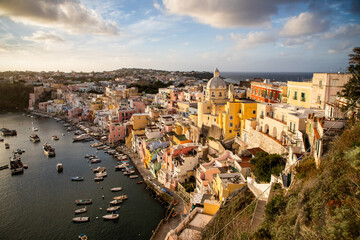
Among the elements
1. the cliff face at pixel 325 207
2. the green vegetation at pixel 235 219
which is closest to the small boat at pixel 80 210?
the green vegetation at pixel 235 219

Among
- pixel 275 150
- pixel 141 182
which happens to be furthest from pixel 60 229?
pixel 275 150

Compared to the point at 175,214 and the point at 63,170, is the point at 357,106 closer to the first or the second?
the point at 175,214

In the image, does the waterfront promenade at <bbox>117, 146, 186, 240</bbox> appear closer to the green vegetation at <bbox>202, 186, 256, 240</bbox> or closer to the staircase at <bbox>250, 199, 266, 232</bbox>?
the green vegetation at <bbox>202, 186, 256, 240</bbox>

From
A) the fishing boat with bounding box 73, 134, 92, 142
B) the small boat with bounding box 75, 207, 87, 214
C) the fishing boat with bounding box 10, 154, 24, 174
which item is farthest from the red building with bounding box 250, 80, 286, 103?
the fishing boat with bounding box 10, 154, 24, 174

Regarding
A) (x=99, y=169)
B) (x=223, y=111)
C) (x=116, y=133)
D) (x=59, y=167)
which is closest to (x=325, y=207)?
(x=223, y=111)

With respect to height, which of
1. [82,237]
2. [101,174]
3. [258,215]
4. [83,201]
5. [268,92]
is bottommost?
[82,237]

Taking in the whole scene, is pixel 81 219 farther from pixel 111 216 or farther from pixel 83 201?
pixel 83 201
